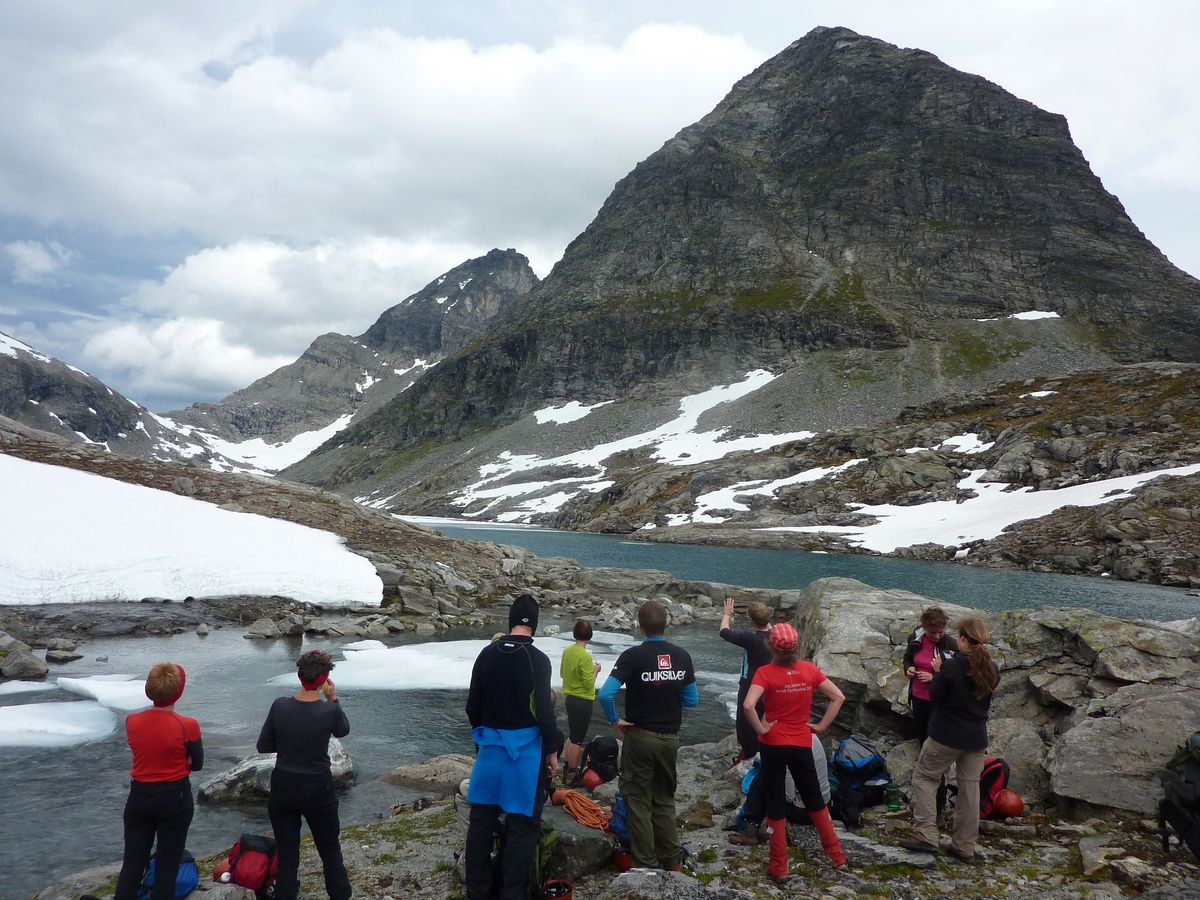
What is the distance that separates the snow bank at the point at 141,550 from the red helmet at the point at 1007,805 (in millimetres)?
22501

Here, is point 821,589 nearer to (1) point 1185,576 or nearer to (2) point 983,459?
(1) point 1185,576

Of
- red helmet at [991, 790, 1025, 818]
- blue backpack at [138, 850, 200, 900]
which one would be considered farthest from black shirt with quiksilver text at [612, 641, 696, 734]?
red helmet at [991, 790, 1025, 818]

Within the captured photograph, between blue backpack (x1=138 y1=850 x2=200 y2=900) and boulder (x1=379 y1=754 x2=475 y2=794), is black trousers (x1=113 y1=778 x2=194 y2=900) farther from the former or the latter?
boulder (x1=379 y1=754 x2=475 y2=794)

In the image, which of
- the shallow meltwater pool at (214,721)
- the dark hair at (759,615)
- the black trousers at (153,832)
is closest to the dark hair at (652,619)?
the dark hair at (759,615)

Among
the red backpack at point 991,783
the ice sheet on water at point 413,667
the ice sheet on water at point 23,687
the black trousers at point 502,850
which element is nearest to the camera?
the black trousers at point 502,850

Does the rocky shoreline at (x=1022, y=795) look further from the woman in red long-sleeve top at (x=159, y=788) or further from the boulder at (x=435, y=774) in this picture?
the woman in red long-sleeve top at (x=159, y=788)

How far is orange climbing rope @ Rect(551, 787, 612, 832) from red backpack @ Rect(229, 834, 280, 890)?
298 centimetres

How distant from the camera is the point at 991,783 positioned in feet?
26.9

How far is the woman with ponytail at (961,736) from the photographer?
6816mm

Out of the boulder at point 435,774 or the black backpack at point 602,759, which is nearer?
Result: the black backpack at point 602,759

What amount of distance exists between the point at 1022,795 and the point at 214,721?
14.8m

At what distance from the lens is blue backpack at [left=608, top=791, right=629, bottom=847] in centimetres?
693

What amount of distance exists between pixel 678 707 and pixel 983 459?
252ft

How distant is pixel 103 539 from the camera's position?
78.9ft
